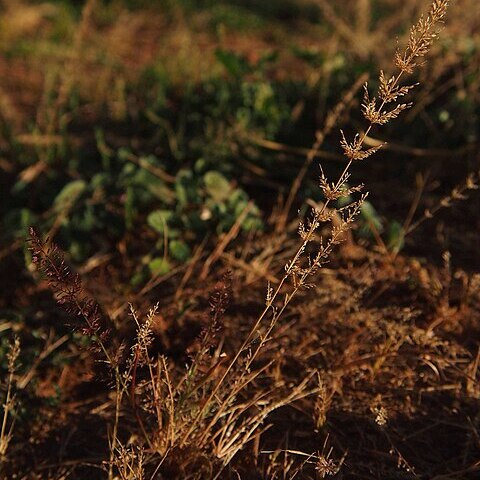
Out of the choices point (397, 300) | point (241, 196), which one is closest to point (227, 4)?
point (241, 196)

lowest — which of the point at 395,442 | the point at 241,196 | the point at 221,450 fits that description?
the point at 395,442

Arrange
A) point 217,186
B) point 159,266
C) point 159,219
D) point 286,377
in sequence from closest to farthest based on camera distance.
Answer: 1. point 286,377
2. point 159,266
3. point 159,219
4. point 217,186

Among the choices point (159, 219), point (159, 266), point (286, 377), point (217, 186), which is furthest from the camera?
point (217, 186)

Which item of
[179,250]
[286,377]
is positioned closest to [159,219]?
[179,250]

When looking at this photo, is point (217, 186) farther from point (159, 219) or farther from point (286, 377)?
point (286, 377)

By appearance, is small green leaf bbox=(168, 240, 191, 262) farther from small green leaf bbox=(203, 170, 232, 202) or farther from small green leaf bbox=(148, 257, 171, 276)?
small green leaf bbox=(203, 170, 232, 202)

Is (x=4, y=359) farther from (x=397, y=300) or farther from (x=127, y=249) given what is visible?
(x=397, y=300)

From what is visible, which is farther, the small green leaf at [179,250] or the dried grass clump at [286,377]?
the small green leaf at [179,250]

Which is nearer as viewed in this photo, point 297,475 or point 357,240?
point 297,475

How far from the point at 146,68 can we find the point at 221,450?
9.03ft

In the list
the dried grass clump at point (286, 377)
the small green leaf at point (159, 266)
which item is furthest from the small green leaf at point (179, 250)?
the dried grass clump at point (286, 377)

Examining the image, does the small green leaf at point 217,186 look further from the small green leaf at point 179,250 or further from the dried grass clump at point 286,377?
the dried grass clump at point 286,377

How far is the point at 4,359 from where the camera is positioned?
194 centimetres

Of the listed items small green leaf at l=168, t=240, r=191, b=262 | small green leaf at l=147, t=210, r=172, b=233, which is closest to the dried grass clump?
small green leaf at l=168, t=240, r=191, b=262
